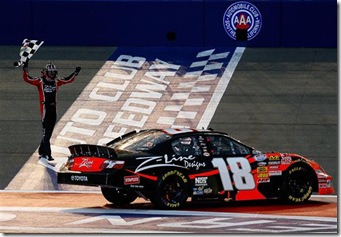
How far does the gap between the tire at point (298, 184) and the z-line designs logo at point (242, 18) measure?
1087cm

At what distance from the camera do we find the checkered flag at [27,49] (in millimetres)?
22328

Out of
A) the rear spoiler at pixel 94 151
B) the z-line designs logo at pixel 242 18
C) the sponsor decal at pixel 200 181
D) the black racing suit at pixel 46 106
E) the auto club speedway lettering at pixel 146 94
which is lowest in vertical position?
the auto club speedway lettering at pixel 146 94

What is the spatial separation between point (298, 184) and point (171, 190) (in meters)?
2.30

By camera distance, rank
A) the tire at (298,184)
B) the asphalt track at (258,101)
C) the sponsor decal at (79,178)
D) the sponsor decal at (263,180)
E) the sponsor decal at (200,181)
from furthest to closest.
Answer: the asphalt track at (258,101) < the tire at (298,184) < the sponsor decal at (263,180) < the sponsor decal at (200,181) < the sponsor decal at (79,178)

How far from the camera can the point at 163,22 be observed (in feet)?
93.1

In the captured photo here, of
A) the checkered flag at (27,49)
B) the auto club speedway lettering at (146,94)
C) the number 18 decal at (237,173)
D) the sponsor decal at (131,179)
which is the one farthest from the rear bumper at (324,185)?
the checkered flag at (27,49)

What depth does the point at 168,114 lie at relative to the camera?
79.1 feet

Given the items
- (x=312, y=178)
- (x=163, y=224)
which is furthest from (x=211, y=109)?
(x=163, y=224)

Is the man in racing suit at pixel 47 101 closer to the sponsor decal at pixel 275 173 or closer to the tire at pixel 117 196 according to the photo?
the tire at pixel 117 196

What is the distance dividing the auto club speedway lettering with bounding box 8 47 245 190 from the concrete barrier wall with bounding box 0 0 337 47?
0.40 metres

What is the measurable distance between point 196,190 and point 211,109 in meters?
7.44

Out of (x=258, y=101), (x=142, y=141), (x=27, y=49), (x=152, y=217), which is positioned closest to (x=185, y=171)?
(x=142, y=141)

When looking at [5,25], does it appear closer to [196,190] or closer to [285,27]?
[285,27]

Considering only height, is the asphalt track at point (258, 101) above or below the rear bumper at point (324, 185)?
below
